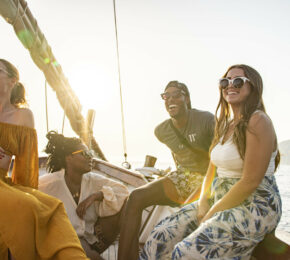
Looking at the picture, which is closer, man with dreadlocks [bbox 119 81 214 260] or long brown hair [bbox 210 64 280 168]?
long brown hair [bbox 210 64 280 168]

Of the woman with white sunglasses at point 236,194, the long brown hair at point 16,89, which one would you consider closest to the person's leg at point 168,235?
the woman with white sunglasses at point 236,194

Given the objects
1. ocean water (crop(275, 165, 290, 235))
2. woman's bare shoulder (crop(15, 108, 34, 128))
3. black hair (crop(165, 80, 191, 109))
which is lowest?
ocean water (crop(275, 165, 290, 235))

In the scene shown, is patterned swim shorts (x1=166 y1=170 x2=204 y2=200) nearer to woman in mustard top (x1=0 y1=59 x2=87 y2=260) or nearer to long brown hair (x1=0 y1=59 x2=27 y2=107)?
woman in mustard top (x1=0 y1=59 x2=87 y2=260)

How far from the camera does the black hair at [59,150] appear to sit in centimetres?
306

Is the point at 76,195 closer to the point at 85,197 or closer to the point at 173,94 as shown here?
the point at 85,197

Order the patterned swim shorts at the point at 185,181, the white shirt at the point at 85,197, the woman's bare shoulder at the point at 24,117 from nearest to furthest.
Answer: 1. the woman's bare shoulder at the point at 24,117
2. the patterned swim shorts at the point at 185,181
3. the white shirt at the point at 85,197

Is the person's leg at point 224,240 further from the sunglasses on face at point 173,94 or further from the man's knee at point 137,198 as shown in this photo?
the sunglasses on face at point 173,94

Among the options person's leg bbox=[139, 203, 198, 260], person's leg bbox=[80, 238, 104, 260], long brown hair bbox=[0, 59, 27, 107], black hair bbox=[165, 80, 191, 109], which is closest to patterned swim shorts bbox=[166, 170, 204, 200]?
person's leg bbox=[139, 203, 198, 260]

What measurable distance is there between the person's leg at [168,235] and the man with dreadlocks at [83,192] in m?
1.09

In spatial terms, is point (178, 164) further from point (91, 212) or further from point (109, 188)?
point (91, 212)

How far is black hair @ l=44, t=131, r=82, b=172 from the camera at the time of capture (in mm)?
3062

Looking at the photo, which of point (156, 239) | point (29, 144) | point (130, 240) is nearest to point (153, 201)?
point (130, 240)

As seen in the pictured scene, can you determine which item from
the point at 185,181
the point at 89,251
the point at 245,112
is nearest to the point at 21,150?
the point at 89,251

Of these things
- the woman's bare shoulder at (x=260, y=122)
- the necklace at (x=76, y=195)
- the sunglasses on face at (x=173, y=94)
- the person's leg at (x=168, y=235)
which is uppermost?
the sunglasses on face at (x=173, y=94)
